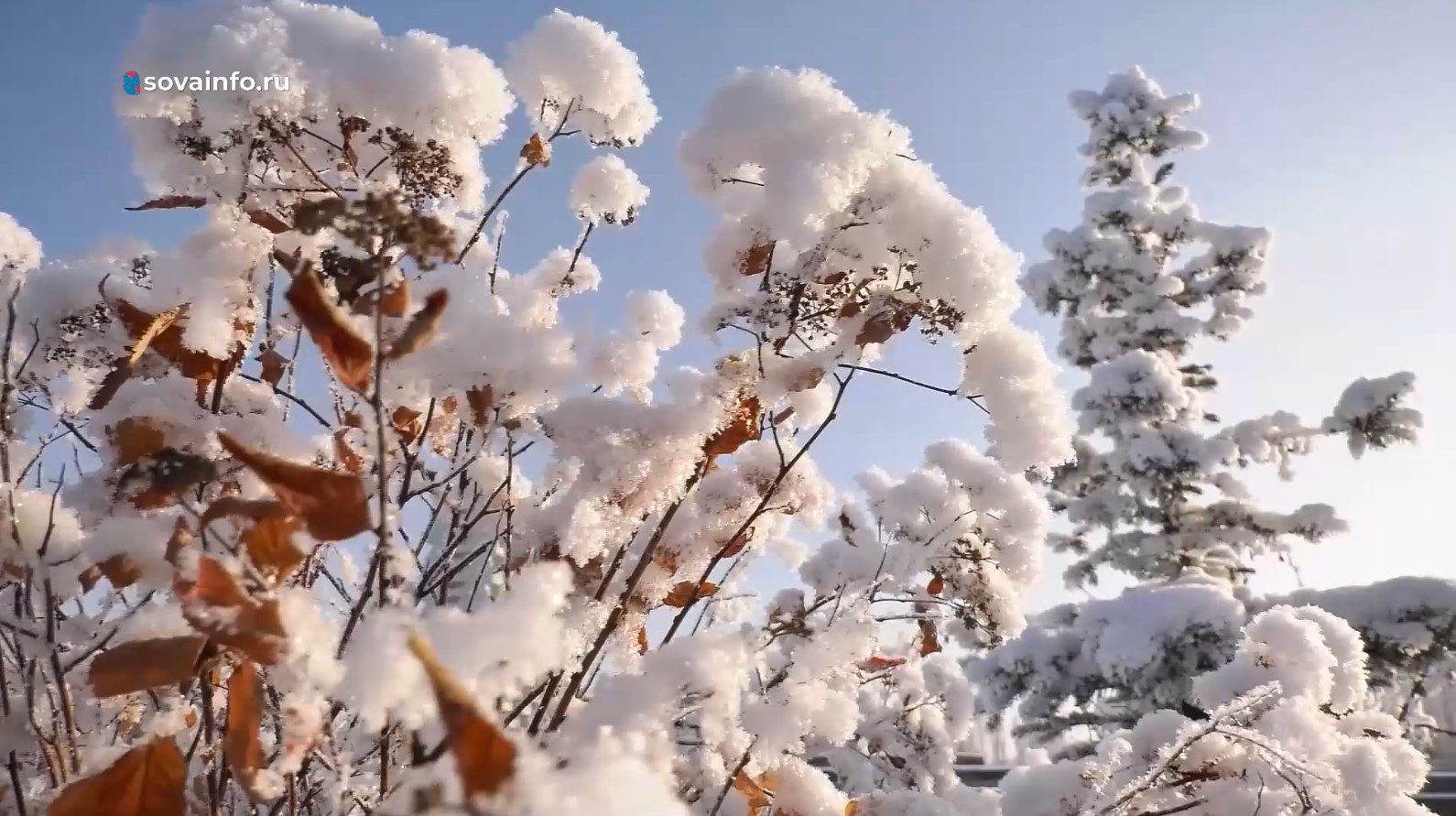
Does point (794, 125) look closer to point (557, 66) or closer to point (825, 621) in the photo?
point (557, 66)

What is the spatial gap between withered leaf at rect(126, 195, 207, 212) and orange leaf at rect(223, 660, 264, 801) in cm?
67

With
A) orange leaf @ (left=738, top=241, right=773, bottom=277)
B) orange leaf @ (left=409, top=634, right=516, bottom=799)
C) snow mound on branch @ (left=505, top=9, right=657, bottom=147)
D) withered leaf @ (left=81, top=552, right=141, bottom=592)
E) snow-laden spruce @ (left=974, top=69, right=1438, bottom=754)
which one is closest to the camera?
orange leaf @ (left=409, top=634, right=516, bottom=799)

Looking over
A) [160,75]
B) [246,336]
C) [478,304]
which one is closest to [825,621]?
[478,304]

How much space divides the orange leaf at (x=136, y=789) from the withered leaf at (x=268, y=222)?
0.59 metres

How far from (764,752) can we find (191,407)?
69cm

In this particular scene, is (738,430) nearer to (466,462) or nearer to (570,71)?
(466,462)

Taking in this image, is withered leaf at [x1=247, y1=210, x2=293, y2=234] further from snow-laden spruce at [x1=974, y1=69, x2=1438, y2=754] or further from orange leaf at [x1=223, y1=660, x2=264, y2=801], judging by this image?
snow-laden spruce at [x1=974, y1=69, x2=1438, y2=754]

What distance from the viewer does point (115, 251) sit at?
1.10m

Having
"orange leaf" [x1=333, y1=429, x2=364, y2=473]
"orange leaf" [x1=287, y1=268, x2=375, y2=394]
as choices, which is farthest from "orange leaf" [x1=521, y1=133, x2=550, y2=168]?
"orange leaf" [x1=287, y1=268, x2=375, y2=394]

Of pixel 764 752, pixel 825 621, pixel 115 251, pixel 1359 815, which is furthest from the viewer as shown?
pixel 1359 815

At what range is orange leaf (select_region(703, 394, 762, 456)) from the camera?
100 cm

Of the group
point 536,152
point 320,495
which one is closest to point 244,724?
point 320,495

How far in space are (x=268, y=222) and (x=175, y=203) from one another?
162mm

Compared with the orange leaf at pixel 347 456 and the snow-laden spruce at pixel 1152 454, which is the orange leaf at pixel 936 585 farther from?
the snow-laden spruce at pixel 1152 454
